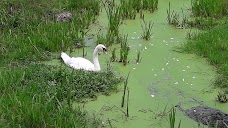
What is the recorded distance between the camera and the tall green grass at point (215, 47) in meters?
6.09

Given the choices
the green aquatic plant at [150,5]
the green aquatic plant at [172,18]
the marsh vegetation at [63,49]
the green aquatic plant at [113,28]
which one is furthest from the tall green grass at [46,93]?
the green aquatic plant at [150,5]

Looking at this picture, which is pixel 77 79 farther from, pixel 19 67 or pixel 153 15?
pixel 153 15

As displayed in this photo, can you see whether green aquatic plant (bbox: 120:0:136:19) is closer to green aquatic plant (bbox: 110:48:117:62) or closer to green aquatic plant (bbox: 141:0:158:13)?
green aquatic plant (bbox: 141:0:158:13)

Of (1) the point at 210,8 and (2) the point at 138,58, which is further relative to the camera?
(1) the point at 210,8

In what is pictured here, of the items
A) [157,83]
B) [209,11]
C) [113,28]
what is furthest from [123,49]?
[209,11]

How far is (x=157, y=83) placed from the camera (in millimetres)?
5785

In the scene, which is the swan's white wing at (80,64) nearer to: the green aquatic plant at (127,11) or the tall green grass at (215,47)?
the tall green grass at (215,47)

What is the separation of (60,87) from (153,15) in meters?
3.38

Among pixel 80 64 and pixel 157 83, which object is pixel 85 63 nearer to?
pixel 80 64

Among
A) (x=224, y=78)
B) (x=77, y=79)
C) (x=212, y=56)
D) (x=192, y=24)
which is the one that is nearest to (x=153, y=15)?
(x=192, y=24)

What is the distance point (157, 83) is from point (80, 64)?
995mm

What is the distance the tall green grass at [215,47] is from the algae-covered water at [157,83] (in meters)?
0.11

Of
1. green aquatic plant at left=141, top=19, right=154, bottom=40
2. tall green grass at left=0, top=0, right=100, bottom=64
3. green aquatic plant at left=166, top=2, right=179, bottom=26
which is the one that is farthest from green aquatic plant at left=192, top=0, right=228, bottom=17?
tall green grass at left=0, top=0, right=100, bottom=64

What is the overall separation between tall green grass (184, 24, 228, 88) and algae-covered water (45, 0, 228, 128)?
0.11 meters
